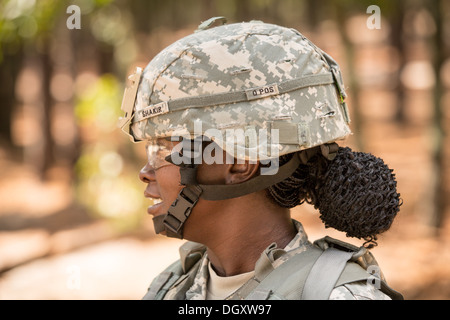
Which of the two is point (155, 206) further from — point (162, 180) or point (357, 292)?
point (357, 292)

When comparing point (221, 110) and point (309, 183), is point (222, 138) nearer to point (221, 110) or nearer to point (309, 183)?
point (221, 110)

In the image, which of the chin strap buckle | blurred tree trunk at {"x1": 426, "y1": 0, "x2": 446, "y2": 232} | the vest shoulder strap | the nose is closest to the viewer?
the chin strap buckle

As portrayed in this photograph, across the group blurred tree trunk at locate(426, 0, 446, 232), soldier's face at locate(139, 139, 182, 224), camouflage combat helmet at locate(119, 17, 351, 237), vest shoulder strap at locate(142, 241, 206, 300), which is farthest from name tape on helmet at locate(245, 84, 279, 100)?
blurred tree trunk at locate(426, 0, 446, 232)

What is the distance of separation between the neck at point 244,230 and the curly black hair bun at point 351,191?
0.30 ft

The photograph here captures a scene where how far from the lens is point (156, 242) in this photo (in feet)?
31.6

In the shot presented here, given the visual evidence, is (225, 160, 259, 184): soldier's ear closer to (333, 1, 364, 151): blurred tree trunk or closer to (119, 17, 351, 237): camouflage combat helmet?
(119, 17, 351, 237): camouflage combat helmet

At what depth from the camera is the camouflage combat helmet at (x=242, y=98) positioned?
2.31 meters

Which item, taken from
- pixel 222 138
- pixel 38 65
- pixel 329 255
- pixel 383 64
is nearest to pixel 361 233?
pixel 329 255

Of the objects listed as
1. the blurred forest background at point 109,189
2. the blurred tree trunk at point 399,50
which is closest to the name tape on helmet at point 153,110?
the blurred forest background at point 109,189

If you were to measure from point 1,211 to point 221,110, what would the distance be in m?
11.6

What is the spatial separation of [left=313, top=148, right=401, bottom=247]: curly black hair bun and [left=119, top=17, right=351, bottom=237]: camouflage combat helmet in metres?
0.11

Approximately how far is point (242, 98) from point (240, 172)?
0.32 meters

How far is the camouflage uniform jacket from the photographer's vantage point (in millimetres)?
2129

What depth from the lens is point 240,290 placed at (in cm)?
242
